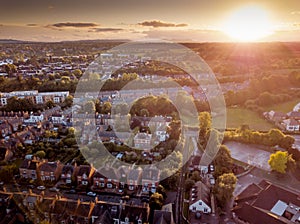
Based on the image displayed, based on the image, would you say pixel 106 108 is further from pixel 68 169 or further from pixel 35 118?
pixel 68 169

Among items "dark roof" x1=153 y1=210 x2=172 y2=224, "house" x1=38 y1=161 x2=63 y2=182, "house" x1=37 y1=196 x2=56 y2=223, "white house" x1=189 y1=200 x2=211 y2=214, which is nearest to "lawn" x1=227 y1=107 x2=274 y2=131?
"white house" x1=189 y1=200 x2=211 y2=214

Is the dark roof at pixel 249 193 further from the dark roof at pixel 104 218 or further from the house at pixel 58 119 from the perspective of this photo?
the house at pixel 58 119

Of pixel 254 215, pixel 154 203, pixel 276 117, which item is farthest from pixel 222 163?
pixel 276 117

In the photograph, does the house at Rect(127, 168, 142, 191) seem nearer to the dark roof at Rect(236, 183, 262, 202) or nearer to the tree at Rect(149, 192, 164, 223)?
the tree at Rect(149, 192, 164, 223)

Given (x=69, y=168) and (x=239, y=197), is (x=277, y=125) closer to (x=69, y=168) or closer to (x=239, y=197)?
(x=239, y=197)

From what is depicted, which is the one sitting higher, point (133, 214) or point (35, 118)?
point (35, 118)

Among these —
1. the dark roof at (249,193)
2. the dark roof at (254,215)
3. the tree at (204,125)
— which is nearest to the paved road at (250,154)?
the tree at (204,125)

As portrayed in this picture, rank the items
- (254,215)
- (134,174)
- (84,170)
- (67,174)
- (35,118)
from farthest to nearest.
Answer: (35,118)
(67,174)
(84,170)
(134,174)
(254,215)
